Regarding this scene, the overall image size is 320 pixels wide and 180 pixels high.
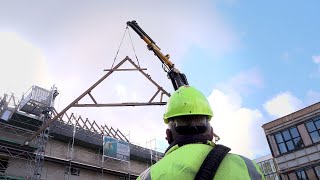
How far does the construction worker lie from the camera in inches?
74.3

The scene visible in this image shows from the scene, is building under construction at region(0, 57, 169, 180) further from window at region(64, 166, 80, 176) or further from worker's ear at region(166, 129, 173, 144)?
worker's ear at region(166, 129, 173, 144)

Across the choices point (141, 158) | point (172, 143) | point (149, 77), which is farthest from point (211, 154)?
point (141, 158)

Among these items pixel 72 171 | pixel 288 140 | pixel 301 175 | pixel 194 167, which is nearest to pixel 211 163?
pixel 194 167

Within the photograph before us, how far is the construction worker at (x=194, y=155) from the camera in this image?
1.89m

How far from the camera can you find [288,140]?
25.7 meters

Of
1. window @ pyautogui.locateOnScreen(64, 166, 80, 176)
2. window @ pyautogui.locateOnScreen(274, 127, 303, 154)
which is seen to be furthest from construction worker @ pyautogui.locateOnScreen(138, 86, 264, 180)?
window @ pyautogui.locateOnScreen(274, 127, 303, 154)

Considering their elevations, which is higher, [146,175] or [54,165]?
[54,165]

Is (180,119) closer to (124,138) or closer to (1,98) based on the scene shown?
(1,98)

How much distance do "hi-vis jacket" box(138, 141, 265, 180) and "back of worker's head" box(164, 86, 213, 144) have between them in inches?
10.9

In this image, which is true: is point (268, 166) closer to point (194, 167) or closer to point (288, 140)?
point (288, 140)

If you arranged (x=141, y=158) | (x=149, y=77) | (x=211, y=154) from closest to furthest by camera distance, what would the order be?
1. (x=211, y=154)
2. (x=149, y=77)
3. (x=141, y=158)

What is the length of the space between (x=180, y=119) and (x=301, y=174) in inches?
990

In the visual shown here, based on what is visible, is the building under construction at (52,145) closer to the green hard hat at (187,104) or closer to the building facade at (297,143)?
the building facade at (297,143)

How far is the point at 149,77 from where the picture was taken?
65.6ft
